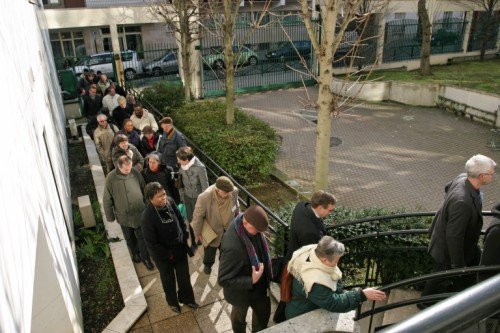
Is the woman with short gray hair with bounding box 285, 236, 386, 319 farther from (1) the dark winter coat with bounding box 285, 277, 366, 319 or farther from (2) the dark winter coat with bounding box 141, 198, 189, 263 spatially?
(2) the dark winter coat with bounding box 141, 198, 189, 263

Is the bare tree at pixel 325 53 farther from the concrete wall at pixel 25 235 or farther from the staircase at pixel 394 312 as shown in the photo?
the concrete wall at pixel 25 235

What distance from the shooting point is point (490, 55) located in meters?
27.0

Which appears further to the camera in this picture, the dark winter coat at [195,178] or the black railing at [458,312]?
the dark winter coat at [195,178]

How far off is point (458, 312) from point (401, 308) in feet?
16.8

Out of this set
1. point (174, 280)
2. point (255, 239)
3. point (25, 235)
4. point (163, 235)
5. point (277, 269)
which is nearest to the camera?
point (25, 235)

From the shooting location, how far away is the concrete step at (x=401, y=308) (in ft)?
17.4

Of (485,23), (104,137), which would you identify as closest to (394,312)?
(104,137)

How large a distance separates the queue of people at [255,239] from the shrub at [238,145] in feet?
10.8

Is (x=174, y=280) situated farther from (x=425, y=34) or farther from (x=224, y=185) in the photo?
(x=425, y=34)

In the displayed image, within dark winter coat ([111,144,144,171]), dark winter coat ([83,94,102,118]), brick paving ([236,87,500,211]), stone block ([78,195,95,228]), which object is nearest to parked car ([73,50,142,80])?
brick paving ([236,87,500,211])

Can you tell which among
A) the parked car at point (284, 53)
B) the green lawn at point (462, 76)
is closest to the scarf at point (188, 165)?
the green lawn at point (462, 76)

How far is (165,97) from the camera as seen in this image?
537 inches

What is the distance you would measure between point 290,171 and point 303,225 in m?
7.42

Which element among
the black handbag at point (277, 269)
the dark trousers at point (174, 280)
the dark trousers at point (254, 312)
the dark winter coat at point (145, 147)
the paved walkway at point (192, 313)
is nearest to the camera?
the dark trousers at point (254, 312)
